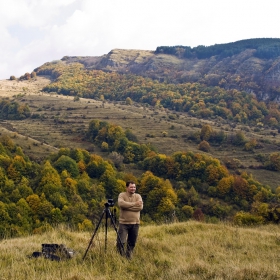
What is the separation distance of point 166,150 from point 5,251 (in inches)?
4137

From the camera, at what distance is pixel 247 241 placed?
423 inches

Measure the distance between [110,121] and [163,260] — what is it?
5303 inches

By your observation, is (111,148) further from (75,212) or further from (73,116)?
(75,212)

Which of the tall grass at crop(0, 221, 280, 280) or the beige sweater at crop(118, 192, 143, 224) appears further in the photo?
the beige sweater at crop(118, 192, 143, 224)

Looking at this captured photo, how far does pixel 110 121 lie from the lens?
141 meters

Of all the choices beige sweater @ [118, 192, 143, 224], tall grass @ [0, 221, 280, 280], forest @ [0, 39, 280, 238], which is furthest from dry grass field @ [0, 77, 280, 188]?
beige sweater @ [118, 192, 143, 224]

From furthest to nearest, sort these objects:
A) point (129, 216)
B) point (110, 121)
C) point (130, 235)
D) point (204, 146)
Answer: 1. point (110, 121)
2. point (204, 146)
3. point (130, 235)
4. point (129, 216)

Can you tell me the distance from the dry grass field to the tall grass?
268 ft

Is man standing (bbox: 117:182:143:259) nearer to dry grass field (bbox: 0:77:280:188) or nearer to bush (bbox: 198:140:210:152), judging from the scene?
dry grass field (bbox: 0:77:280:188)

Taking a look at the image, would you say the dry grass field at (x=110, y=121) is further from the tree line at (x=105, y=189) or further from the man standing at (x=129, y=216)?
the man standing at (x=129, y=216)

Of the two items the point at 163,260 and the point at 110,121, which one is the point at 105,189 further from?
the point at 163,260

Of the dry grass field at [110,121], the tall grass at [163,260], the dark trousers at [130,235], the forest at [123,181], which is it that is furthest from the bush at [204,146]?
the dark trousers at [130,235]

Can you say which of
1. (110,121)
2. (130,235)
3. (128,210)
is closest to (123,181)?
(110,121)

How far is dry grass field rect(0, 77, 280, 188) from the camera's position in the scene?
334 feet
